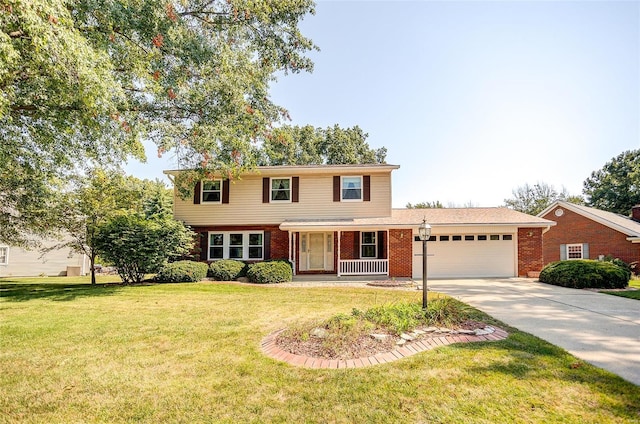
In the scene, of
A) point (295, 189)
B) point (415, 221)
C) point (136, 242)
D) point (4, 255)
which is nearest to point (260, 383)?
point (136, 242)

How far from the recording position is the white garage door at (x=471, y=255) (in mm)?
16000

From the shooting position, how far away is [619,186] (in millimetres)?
34719

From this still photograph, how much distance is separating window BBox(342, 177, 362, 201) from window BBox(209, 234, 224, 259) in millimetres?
6814

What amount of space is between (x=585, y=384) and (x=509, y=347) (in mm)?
1151

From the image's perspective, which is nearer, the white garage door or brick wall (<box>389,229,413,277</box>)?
brick wall (<box>389,229,413,277</box>)

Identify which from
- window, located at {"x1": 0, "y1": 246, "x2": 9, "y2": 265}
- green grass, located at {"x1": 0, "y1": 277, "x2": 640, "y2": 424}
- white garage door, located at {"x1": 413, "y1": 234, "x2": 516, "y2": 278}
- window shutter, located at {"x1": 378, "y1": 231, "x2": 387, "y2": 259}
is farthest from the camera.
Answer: window, located at {"x1": 0, "y1": 246, "x2": 9, "y2": 265}

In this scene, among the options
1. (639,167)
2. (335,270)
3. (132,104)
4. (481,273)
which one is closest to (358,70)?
(132,104)

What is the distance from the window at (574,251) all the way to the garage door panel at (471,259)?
9558 mm

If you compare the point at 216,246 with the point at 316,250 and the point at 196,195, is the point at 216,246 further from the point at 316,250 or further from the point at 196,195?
the point at 316,250

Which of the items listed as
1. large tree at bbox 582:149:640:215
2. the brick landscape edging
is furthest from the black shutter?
large tree at bbox 582:149:640:215

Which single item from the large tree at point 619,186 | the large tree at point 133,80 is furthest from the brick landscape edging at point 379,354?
the large tree at point 619,186

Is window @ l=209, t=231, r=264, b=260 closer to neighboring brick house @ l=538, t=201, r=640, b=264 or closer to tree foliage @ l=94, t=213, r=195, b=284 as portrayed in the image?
tree foliage @ l=94, t=213, r=195, b=284

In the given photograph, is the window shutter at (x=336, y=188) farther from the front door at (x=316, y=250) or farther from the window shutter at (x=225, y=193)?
the window shutter at (x=225, y=193)

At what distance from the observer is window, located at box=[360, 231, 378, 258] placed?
17.0 meters
